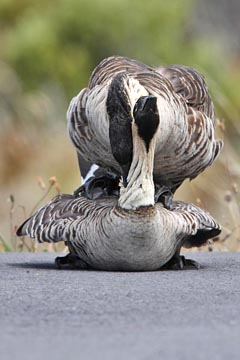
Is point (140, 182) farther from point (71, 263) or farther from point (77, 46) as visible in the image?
point (77, 46)

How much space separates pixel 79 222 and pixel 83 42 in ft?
74.1

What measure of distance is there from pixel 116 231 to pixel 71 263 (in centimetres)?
70

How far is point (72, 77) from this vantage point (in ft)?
96.9

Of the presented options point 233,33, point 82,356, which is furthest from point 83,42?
point 82,356

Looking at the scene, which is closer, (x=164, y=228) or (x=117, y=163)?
(x=164, y=228)

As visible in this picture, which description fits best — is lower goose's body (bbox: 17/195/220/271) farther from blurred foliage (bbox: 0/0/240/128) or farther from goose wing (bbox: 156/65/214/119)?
blurred foliage (bbox: 0/0/240/128)

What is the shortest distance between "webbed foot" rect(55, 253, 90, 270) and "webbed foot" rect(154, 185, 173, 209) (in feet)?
2.26

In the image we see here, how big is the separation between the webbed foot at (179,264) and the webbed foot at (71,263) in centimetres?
57

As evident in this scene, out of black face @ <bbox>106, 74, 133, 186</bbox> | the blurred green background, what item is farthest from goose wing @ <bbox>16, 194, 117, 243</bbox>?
the blurred green background

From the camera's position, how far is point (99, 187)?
32.1 ft

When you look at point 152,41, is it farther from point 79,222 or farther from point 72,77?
point 79,222

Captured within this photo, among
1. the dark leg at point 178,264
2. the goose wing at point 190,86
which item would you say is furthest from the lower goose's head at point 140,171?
the goose wing at point 190,86

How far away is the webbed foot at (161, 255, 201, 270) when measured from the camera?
902cm

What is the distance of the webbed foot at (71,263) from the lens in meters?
9.06
